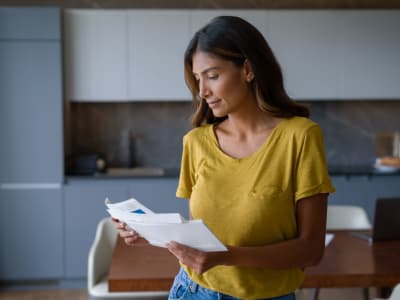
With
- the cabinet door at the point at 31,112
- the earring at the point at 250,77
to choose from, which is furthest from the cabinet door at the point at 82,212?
the earring at the point at 250,77

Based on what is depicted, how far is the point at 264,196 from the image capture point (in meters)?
1.19

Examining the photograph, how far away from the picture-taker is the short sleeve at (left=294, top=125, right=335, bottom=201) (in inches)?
46.3

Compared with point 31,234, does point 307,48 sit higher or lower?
higher

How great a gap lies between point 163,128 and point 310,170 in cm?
353

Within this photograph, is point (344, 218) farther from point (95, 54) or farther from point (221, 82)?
point (95, 54)

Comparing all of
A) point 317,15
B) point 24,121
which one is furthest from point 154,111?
point 317,15

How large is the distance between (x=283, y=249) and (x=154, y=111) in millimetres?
3551

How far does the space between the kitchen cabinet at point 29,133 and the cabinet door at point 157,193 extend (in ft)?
1.92

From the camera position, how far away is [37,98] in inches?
160

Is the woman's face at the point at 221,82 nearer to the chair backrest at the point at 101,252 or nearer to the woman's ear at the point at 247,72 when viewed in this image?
the woman's ear at the point at 247,72

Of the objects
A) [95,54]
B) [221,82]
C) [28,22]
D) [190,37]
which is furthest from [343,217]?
[28,22]

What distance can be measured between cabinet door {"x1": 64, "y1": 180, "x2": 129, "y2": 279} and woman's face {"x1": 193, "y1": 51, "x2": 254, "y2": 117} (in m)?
2.92

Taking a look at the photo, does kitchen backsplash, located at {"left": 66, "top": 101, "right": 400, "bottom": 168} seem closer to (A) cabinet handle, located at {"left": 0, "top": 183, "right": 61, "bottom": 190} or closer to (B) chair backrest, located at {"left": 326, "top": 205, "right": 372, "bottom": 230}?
(A) cabinet handle, located at {"left": 0, "top": 183, "right": 61, "bottom": 190}

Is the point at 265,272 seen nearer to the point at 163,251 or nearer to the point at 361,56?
the point at 163,251
